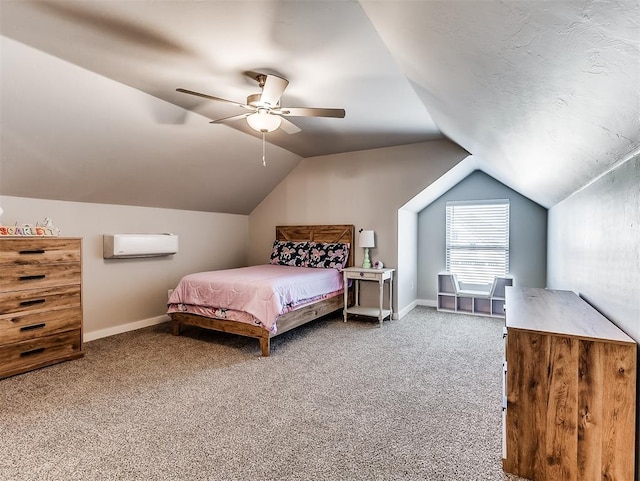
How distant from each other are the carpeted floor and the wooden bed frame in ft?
0.71

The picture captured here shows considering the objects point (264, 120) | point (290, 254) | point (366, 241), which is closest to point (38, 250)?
point (264, 120)

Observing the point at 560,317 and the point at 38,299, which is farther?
the point at 38,299

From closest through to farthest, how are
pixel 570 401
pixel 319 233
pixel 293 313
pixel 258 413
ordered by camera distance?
pixel 570 401 < pixel 258 413 < pixel 293 313 < pixel 319 233

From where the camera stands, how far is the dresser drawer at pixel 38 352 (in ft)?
9.17

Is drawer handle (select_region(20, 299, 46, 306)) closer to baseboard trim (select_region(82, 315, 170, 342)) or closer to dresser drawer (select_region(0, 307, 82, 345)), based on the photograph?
dresser drawer (select_region(0, 307, 82, 345))

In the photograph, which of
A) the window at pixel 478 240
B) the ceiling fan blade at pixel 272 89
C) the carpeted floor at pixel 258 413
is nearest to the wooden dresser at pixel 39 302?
the carpeted floor at pixel 258 413

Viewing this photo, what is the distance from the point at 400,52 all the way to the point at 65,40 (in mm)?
2106

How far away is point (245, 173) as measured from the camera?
5004 millimetres

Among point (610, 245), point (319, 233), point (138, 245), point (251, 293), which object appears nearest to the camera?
point (610, 245)

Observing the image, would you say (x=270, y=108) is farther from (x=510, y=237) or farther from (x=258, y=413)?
(x=510, y=237)

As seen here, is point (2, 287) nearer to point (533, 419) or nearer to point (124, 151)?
point (124, 151)

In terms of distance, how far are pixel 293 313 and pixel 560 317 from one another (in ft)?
8.08

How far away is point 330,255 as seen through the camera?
502 centimetres

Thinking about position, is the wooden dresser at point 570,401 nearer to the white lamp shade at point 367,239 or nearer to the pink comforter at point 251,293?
the pink comforter at point 251,293
